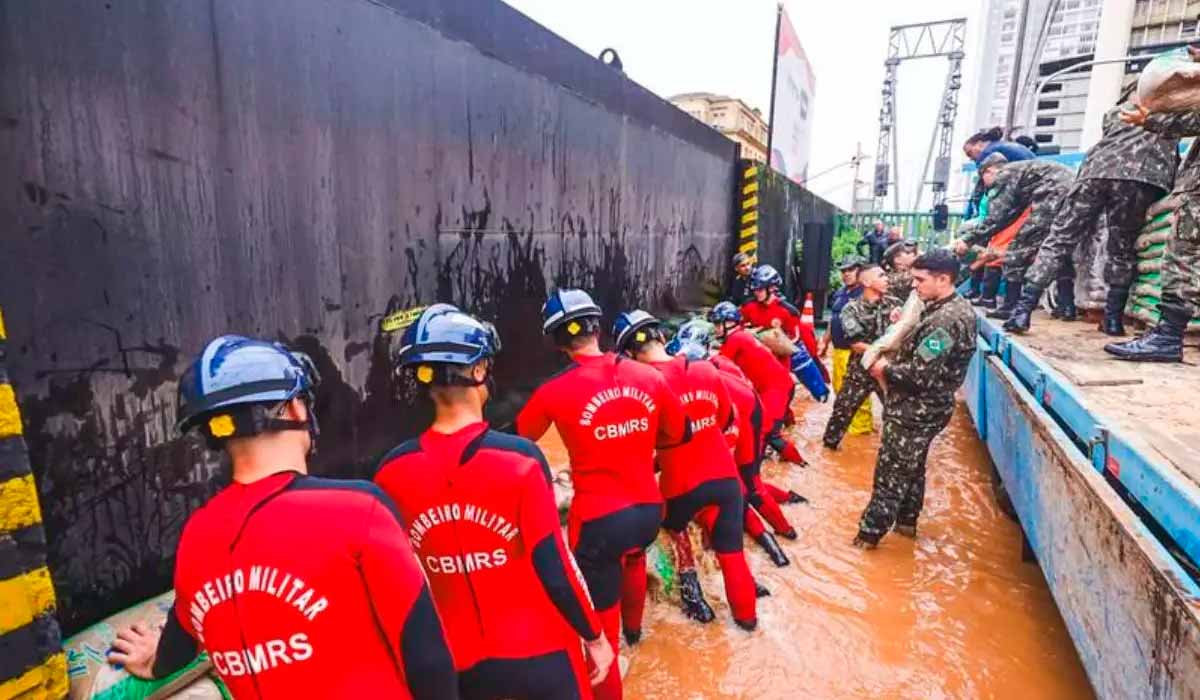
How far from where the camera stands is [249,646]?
1242mm

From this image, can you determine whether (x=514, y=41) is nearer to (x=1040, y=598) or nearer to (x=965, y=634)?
(x=965, y=634)

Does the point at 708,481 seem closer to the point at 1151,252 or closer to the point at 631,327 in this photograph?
the point at 631,327

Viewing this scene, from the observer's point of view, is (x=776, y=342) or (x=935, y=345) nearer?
(x=935, y=345)

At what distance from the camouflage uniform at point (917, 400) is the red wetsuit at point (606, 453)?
2.06m

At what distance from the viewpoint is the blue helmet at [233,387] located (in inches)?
47.4

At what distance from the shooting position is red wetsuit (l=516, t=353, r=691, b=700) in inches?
102

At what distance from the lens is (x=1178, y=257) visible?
3498mm

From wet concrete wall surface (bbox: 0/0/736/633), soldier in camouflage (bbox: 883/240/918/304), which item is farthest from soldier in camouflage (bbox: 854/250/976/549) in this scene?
wet concrete wall surface (bbox: 0/0/736/633)

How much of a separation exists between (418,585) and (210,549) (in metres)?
0.42

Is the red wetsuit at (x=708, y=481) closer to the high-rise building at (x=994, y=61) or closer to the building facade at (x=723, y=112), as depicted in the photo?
the building facade at (x=723, y=112)

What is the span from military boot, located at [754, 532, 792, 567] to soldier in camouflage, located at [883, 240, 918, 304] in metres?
3.25

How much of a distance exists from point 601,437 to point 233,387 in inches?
63.9

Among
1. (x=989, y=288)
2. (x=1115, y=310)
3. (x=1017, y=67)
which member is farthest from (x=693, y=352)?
(x=1017, y=67)

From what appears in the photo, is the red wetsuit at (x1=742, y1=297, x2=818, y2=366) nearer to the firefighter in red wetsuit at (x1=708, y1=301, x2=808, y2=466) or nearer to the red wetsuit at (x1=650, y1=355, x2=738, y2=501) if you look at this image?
the firefighter in red wetsuit at (x1=708, y1=301, x2=808, y2=466)
